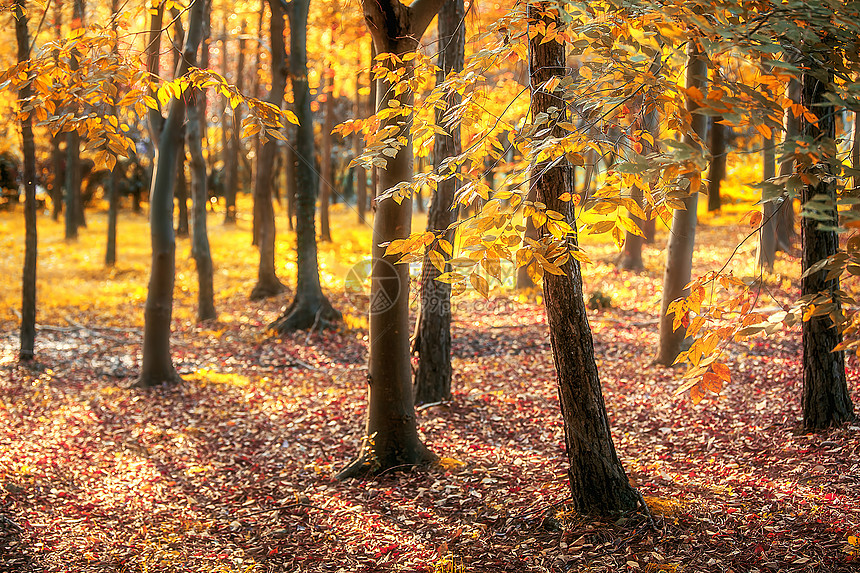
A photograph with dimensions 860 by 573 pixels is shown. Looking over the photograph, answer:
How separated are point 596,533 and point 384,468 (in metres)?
2.16

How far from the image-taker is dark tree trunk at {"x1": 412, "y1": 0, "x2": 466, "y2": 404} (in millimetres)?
7500

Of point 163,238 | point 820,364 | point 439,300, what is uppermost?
point 163,238

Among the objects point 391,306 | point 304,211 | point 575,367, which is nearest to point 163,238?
point 304,211

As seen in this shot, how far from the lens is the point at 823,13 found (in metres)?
2.76

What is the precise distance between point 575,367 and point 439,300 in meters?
3.29

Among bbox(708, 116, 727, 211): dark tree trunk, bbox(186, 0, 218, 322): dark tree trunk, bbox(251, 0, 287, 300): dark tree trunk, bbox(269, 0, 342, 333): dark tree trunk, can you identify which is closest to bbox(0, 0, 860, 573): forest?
bbox(269, 0, 342, 333): dark tree trunk

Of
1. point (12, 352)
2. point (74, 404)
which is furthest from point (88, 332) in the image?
point (74, 404)

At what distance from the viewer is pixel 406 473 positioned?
6.07 metres

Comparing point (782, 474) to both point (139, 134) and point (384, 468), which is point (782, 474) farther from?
point (139, 134)

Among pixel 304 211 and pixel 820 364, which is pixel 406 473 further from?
pixel 304 211

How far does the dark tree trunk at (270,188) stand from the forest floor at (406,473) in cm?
316

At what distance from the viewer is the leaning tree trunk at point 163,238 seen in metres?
9.02

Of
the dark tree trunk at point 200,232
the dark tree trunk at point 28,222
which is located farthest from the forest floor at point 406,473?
the dark tree trunk at point 200,232

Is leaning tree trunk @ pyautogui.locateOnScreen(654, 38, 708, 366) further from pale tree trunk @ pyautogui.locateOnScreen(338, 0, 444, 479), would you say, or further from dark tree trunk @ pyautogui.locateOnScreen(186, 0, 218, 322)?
dark tree trunk @ pyautogui.locateOnScreen(186, 0, 218, 322)
